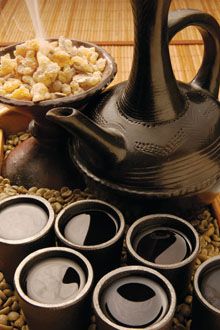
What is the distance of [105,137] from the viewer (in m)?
0.99

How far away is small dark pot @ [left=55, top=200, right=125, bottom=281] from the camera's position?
910 mm

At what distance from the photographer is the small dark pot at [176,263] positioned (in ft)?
2.89

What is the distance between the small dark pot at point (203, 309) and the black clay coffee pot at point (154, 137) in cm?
20

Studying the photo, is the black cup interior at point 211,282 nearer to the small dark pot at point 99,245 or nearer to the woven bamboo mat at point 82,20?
the small dark pot at point 99,245

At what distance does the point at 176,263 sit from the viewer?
0.90 m

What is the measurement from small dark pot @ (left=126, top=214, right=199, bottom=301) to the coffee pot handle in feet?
1.40

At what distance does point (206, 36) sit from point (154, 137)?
35cm

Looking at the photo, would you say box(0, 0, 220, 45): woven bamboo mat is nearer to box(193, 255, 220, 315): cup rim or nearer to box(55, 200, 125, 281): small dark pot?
box(55, 200, 125, 281): small dark pot

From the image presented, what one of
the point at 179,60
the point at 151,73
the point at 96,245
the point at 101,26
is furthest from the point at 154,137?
the point at 101,26

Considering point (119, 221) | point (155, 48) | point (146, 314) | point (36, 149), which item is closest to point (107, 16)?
point (36, 149)

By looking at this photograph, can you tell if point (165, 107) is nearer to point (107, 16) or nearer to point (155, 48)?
point (155, 48)

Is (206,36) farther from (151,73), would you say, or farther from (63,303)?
(63,303)

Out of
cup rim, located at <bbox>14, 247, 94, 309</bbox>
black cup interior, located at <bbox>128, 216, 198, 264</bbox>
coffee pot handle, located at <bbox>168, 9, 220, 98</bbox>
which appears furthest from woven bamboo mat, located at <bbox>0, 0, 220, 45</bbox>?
cup rim, located at <bbox>14, 247, 94, 309</bbox>

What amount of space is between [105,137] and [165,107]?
0.57ft
